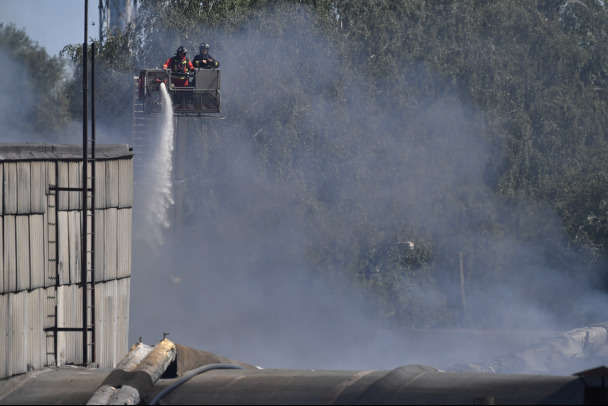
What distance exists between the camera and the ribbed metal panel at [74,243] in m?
14.0

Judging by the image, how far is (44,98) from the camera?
176 feet

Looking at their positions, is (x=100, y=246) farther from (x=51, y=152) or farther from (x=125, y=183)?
(x=51, y=152)

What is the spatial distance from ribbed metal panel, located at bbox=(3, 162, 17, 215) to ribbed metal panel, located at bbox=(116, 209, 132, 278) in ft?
9.60

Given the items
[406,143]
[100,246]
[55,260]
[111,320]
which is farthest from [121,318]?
[406,143]

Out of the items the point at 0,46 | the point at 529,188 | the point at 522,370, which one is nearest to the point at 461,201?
the point at 529,188

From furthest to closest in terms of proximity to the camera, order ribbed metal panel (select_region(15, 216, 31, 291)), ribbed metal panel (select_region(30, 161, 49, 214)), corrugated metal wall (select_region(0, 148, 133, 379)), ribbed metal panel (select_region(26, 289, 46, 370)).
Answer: ribbed metal panel (select_region(30, 161, 49, 214)) → ribbed metal panel (select_region(26, 289, 46, 370)) → ribbed metal panel (select_region(15, 216, 31, 291)) → corrugated metal wall (select_region(0, 148, 133, 379))

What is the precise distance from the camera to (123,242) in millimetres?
15547

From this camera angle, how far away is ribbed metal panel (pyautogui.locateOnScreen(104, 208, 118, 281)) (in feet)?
49.1

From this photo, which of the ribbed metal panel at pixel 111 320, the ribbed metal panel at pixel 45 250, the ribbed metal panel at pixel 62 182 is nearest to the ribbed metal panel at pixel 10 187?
the ribbed metal panel at pixel 45 250

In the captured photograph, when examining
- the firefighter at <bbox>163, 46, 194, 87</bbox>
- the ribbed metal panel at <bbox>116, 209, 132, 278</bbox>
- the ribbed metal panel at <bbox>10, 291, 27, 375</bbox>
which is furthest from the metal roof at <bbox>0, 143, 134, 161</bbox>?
the firefighter at <bbox>163, 46, 194, 87</bbox>

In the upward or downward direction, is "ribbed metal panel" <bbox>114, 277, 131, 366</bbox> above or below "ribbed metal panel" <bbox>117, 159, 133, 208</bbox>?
below

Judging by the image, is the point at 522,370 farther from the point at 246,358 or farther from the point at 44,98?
the point at 44,98

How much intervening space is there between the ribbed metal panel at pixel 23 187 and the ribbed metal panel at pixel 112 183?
83.7 inches

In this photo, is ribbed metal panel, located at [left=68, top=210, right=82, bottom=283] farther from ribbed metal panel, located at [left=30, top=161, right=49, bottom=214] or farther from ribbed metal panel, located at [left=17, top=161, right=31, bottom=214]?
ribbed metal panel, located at [left=17, top=161, right=31, bottom=214]
